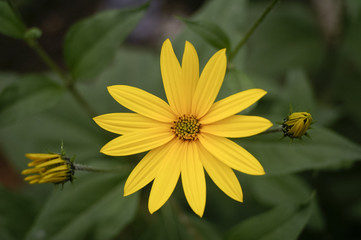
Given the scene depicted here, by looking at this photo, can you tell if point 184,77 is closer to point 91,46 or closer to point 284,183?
point 91,46

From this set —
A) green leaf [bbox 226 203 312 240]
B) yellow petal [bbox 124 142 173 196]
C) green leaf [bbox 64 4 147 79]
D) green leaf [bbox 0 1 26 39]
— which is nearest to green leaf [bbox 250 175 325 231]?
green leaf [bbox 226 203 312 240]

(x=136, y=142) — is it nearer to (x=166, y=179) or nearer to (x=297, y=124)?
(x=166, y=179)

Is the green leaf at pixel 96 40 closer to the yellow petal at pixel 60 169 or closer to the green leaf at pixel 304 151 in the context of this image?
the yellow petal at pixel 60 169

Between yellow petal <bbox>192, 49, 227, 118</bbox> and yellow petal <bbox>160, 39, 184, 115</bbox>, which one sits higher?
yellow petal <bbox>160, 39, 184, 115</bbox>

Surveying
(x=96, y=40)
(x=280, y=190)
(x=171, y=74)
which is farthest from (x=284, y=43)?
(x=171, y=74)

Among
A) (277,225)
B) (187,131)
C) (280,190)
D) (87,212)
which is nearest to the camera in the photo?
(187,131)

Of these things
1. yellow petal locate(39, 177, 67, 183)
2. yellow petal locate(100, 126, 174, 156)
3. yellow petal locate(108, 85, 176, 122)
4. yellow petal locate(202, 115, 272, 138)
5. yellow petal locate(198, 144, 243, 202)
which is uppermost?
yellow petal locate(108, 85, 176, 122)

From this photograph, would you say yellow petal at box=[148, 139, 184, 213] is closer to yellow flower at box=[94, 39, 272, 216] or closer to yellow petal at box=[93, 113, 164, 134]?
yellow flower at box=[94, 39, 272, 216]

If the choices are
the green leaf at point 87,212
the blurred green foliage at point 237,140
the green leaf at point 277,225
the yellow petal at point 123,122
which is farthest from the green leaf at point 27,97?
the green leaf at point 277,225
